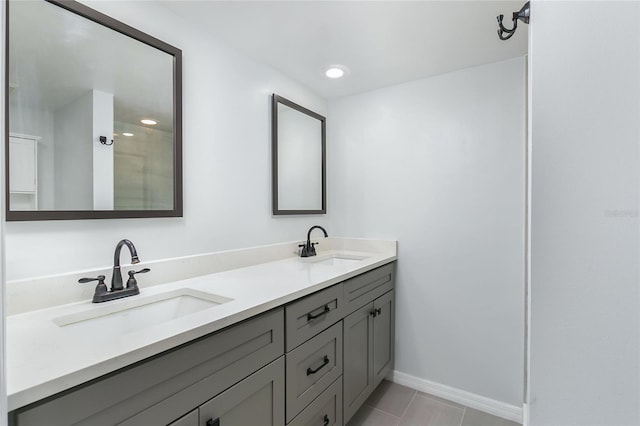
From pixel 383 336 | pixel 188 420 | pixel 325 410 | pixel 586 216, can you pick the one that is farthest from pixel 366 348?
pixel 586 216

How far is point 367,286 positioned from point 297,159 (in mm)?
1062

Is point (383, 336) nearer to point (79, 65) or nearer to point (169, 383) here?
point (169, 383)

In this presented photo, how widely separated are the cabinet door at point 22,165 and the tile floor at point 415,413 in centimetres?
196

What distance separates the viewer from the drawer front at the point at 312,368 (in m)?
1.20

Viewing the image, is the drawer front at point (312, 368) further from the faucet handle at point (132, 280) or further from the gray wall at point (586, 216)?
the gray wall at point (586, 216)

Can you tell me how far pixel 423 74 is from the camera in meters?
2.05

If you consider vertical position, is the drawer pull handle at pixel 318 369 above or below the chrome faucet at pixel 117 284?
below

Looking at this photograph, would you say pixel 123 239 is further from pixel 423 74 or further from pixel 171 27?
pixel 423 74

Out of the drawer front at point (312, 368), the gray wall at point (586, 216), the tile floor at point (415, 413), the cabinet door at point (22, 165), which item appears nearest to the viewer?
the gray wall at point (586, 216)

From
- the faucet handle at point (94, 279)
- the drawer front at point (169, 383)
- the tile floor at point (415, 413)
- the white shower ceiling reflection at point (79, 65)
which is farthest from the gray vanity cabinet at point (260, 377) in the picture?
the white shower ceiling reflection at point (79, 65)

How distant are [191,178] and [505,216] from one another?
6.16 feet

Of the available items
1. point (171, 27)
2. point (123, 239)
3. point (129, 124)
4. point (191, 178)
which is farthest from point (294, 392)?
point (171, 27)

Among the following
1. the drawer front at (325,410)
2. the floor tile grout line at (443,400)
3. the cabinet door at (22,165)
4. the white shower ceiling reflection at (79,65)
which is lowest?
the floor tile grout line at (443,400)

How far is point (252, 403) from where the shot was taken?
3.36 feet
